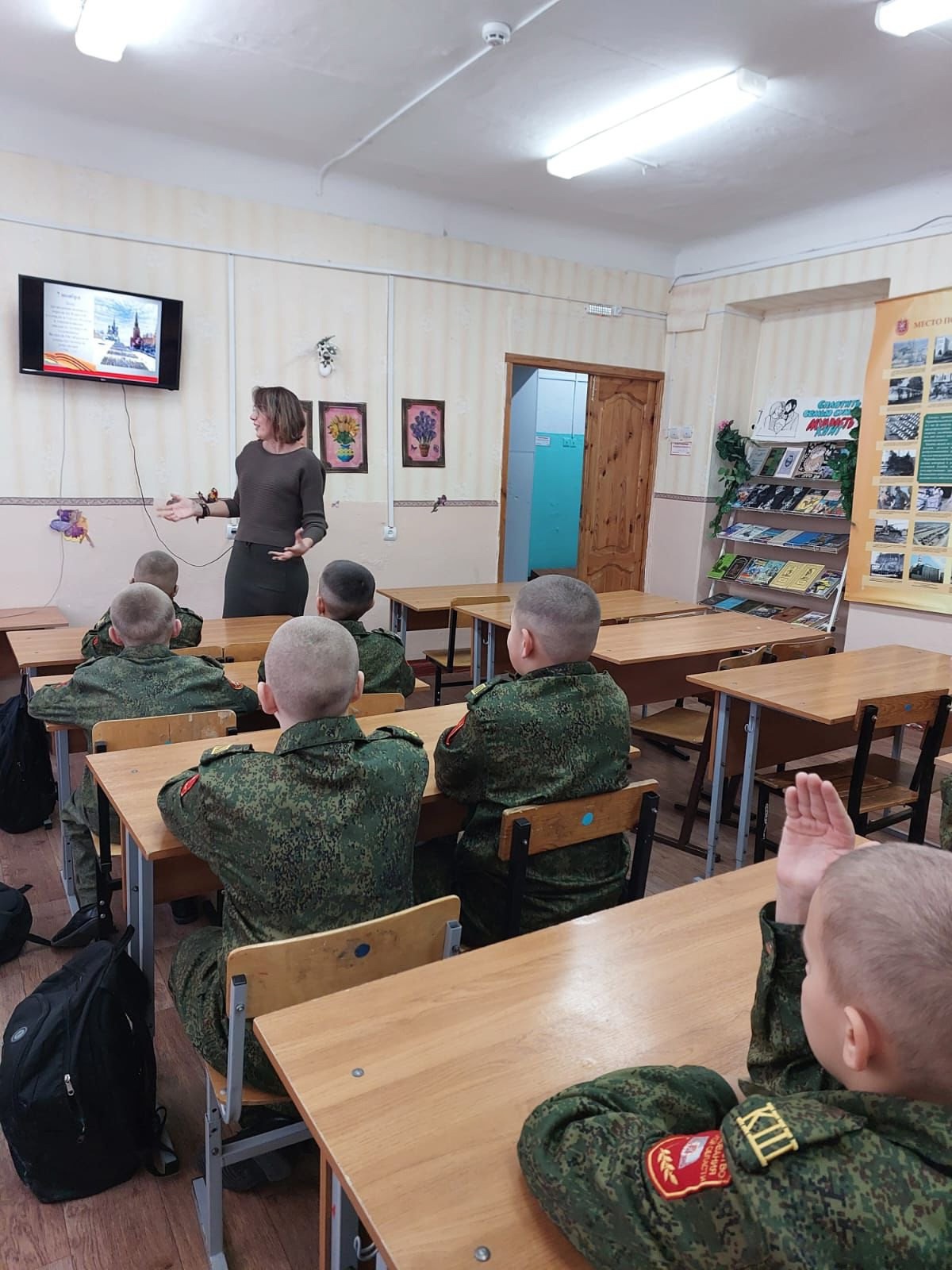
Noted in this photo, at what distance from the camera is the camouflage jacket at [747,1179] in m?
0.59

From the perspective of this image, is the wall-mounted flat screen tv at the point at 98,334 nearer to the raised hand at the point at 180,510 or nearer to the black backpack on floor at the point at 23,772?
the raised hand at the point at 180,510

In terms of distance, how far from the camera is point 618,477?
22.7 feet

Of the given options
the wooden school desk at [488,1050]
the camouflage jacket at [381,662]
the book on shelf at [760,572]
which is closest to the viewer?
the wooden school desk at [488,1050]

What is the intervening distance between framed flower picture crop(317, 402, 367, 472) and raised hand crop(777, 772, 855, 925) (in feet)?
15.7

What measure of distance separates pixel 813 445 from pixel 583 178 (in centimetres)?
245

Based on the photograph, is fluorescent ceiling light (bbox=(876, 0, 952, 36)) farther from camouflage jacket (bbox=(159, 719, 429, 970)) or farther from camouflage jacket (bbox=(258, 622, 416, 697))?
camouflage jacket (bbox=(159, 719, 429, 970))

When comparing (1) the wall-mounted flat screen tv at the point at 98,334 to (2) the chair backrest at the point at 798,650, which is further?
(1) the wall-mounted flat screen tv at the point at 98,334

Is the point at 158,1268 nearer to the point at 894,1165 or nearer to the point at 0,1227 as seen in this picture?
the point at 0,1227

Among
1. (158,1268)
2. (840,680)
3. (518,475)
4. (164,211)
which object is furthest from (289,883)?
(518,475)

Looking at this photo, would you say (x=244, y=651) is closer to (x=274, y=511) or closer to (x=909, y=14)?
(x=274, y=511)

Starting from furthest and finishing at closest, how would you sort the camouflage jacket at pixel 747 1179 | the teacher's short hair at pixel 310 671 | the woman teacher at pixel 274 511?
1. the woman teacher at pixel 274 511
2. the teacher's short hair at pixel 310 671
3. the camouflage jacket at pixel 747 1179

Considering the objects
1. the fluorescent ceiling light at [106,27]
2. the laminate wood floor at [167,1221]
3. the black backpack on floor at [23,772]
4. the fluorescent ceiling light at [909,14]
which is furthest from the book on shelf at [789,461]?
the laminate wood floor at [167,1221]

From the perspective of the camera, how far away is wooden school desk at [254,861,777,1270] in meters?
0.77

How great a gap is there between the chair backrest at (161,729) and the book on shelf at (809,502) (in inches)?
189
